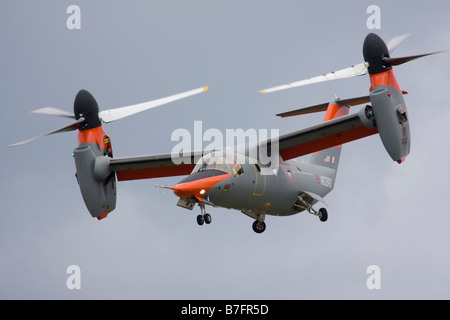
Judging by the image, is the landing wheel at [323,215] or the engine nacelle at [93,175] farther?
the landing wheel at [323,215]

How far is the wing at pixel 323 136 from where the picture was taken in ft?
90.7

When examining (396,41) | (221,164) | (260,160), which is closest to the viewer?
(221,164)

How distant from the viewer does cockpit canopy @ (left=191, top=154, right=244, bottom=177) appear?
26875 mm

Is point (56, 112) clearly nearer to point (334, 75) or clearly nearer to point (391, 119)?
point (334, 75)

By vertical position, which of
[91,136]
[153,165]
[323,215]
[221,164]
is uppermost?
[91,136]

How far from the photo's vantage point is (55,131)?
29.3m

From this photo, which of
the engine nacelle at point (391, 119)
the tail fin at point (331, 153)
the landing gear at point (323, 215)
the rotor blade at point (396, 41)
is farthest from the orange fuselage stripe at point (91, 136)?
the rotor blade at point (396, 41)

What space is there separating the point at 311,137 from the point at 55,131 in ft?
26.5

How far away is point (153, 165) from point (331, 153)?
6.66 meters

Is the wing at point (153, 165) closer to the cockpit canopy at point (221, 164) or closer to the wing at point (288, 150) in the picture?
the wing at point (288, 150)

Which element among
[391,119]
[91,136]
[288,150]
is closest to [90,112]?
[91,136]

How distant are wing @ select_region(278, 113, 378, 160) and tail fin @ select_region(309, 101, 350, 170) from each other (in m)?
2.73

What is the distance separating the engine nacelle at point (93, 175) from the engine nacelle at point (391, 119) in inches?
344

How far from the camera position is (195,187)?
25.7 metres
